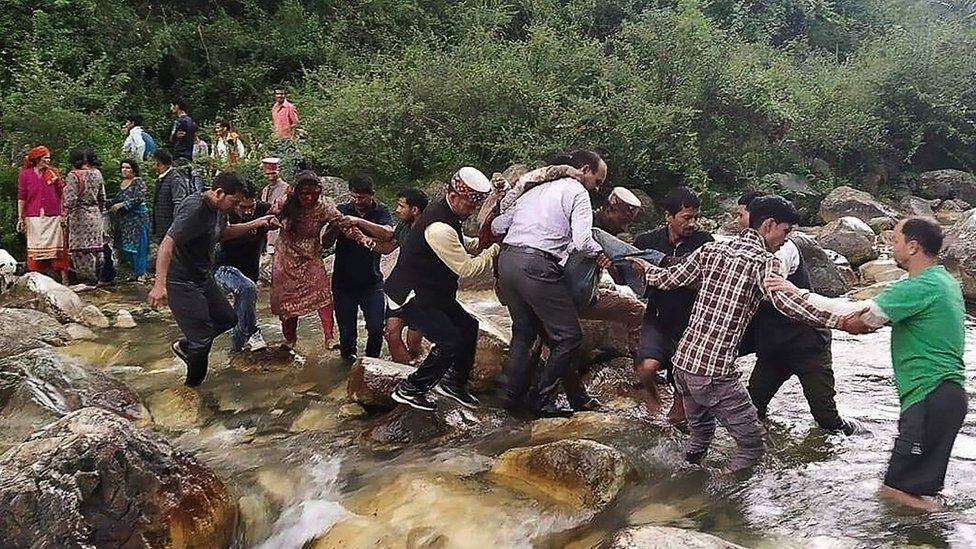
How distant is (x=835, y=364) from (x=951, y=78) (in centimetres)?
1597

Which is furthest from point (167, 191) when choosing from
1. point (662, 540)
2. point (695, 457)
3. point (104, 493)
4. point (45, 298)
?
point (662, 540)

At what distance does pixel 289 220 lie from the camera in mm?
6875

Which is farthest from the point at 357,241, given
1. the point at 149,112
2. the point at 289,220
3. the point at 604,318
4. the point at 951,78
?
the point at 951,78

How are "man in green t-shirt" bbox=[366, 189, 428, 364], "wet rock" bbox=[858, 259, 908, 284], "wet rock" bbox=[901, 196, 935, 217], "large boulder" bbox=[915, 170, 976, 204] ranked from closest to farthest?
"man in green t-shirt" bbox=[366, 189, 428, 364]
"wet rock" bbox=[858, 259, 908, 284]
"wet rock" bbox=[901, 196, 935, 217]
"large boulder" bbox=[915, 170, 976, 204]

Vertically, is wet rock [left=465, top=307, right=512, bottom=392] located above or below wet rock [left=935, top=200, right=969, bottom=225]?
above

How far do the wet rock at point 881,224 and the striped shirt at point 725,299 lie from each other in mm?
12980

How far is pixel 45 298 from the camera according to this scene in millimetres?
9031

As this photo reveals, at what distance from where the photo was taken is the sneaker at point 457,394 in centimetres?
595

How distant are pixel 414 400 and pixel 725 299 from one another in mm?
2223

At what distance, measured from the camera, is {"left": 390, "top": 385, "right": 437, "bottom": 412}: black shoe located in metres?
5.65

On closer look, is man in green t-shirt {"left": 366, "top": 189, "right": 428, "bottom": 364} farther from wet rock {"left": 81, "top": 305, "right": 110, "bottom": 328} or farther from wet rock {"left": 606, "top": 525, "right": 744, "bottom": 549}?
wet rock {"left": 81, "top": 305, "right": 110, "bottom": 328}

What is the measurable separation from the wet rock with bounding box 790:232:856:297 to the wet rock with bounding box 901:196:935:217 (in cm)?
862

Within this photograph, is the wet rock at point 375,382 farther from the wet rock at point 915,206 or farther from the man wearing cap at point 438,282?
the wet rock at point 915,206

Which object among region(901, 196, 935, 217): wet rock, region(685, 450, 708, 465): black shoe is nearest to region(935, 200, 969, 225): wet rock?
region(901, 196, 935, 217): wet rock
